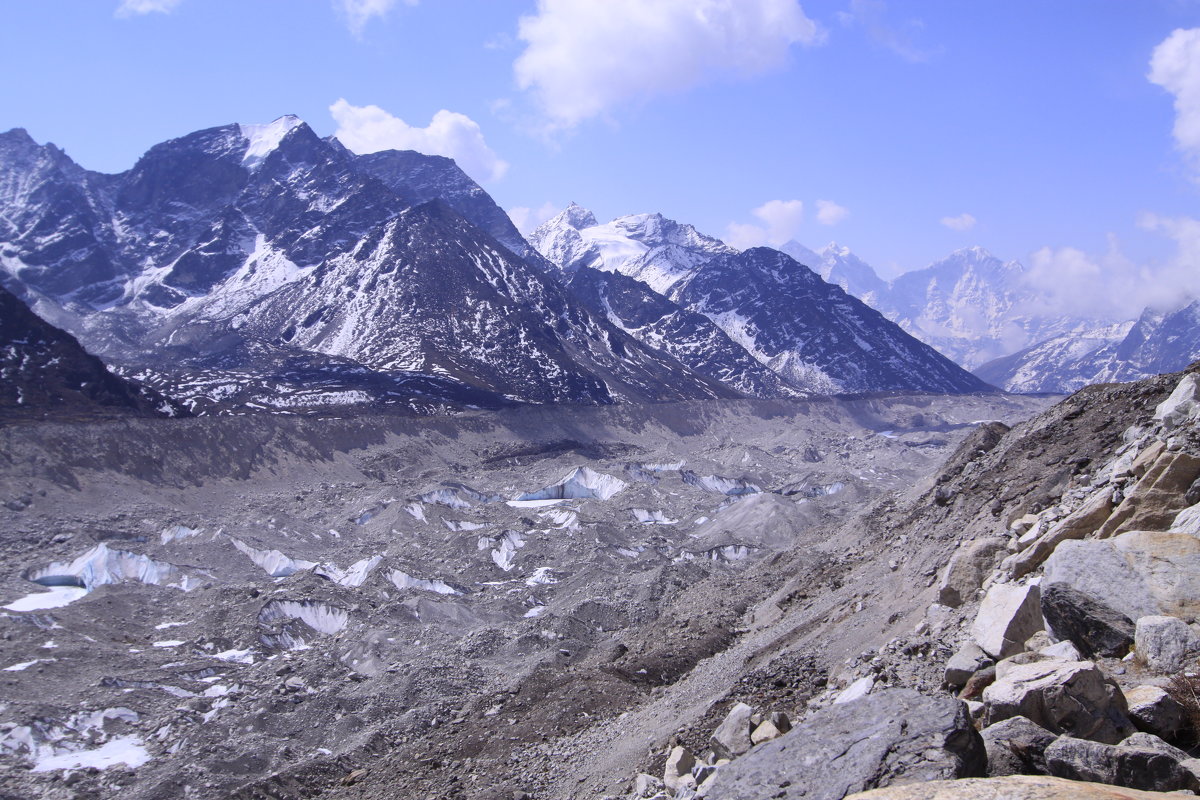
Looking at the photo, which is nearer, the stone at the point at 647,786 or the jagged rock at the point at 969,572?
the stone at the point at 647,786

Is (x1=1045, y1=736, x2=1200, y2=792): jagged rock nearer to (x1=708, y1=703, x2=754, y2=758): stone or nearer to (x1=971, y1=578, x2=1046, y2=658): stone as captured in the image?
(x1=971, y1=578, x2=1046, y2=658): stone

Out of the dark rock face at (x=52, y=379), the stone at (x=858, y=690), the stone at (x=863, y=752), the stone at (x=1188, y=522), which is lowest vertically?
the stone at (x=858, y=690)

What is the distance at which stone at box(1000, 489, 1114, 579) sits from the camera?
1322cm

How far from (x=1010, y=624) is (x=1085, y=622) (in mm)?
890

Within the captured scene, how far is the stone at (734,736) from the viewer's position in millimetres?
12320

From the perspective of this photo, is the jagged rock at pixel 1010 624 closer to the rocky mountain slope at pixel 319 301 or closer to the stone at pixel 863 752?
the stone at pixel 863 752

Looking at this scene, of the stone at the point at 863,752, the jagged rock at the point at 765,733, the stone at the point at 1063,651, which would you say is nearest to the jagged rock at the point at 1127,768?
the stone at the point at 863,752

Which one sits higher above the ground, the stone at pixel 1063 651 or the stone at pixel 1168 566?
the stone at pixel 1168 566

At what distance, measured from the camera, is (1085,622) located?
33.4ft

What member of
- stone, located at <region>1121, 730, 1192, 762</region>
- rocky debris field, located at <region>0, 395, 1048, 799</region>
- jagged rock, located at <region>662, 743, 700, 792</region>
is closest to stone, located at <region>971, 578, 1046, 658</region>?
stone, located at <region>1121, 730, 1192, 762</region>

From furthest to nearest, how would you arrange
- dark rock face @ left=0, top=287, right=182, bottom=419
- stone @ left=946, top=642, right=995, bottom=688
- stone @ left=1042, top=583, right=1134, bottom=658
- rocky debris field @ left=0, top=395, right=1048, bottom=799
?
1. dark rock face @ left=0, top=287, right=182, bottom=419
2. rocky debris field @ left=0, top=395, right=1048, bottom=799
3. stone @ left=946, top=642, right=995, bottom=688
4. stone @ left=1042, top=583, right=1134, bottom=658

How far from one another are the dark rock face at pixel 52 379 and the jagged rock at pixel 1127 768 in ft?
262

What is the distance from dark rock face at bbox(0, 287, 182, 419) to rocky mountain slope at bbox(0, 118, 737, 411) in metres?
18.2

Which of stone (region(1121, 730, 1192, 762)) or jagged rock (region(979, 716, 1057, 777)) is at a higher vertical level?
jagged rock (region(979, 716, 1057, 777))
